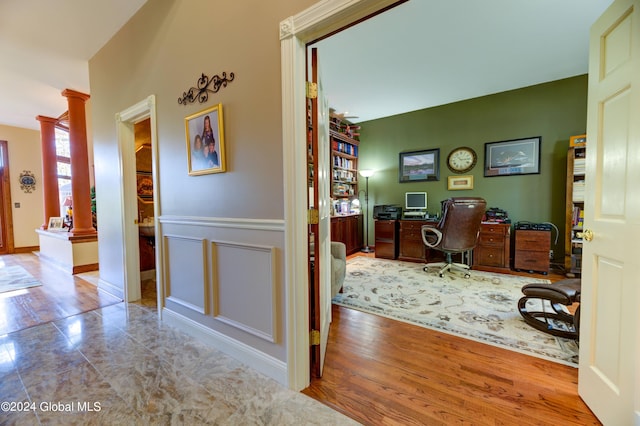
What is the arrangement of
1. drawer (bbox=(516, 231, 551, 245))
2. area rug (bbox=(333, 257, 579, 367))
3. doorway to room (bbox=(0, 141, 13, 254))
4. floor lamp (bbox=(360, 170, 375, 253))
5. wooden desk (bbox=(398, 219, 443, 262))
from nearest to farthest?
area rug (bbox=(333, 257, 579, 367))
drawer (bbox=(516, 231, 551, 245))
wooden desk (bbox=(398, 219, 443, 262))
floor lamp (bbox=(360, 170, 375, 253))
doorway to room (bbox=(0, 141, 13, 254))

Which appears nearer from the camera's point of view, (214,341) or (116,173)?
(214,341)

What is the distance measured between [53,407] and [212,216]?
4.42 feet

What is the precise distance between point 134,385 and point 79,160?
4.07 meters

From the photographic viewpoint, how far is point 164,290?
2465mm

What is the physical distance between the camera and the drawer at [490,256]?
395cm

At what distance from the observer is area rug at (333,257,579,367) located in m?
1.98

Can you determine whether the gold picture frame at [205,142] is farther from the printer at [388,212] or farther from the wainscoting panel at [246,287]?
the printer at [388,212]

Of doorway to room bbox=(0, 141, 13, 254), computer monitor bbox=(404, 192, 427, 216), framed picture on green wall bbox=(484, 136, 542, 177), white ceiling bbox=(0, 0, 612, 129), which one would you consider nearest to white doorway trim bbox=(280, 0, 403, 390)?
white ceiling bbox=(0, 0, 612, 129)

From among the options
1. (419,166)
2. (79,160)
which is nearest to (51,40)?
(79,160)

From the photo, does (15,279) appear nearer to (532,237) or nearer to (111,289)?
(111,289)

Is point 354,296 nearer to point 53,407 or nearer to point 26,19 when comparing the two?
point 53,407

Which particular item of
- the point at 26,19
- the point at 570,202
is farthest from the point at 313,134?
the point at 570,202

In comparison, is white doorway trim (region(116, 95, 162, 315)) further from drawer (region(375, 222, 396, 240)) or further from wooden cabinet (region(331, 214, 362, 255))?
drawer (region(375, 222, 396, 240))

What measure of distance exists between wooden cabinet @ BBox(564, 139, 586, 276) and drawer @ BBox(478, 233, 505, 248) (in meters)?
0.79
